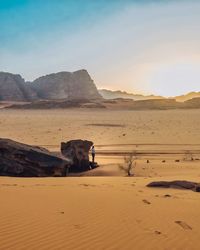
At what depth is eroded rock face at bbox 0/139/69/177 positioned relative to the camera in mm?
12977

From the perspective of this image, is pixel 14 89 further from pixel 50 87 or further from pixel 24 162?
pixel 24 162

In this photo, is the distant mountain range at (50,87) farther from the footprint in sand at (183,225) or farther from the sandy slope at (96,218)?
the footprint in sand at (183,225)

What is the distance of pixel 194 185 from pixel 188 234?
4296mm

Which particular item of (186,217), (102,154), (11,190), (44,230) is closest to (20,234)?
(44,230)

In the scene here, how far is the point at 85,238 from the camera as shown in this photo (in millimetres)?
5504

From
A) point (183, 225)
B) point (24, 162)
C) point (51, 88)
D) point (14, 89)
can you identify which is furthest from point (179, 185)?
point (51, 88)

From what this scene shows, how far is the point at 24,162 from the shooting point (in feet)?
42.9

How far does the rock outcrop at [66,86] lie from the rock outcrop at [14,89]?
14.8 feet

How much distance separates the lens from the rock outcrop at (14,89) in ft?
404

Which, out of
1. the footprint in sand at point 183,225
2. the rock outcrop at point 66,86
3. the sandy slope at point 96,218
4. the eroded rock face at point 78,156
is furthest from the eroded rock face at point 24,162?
the rock outcrop at point 66,86

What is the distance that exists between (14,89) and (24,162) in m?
116

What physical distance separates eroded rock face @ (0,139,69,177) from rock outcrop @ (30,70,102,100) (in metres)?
119

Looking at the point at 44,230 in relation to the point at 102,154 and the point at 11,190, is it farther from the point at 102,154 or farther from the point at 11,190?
the point at 102,154

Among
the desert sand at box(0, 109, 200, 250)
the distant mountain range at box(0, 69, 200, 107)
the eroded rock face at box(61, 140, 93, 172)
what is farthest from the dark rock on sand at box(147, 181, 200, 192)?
the distant mountain range at box(0, 69, 200, 107)
